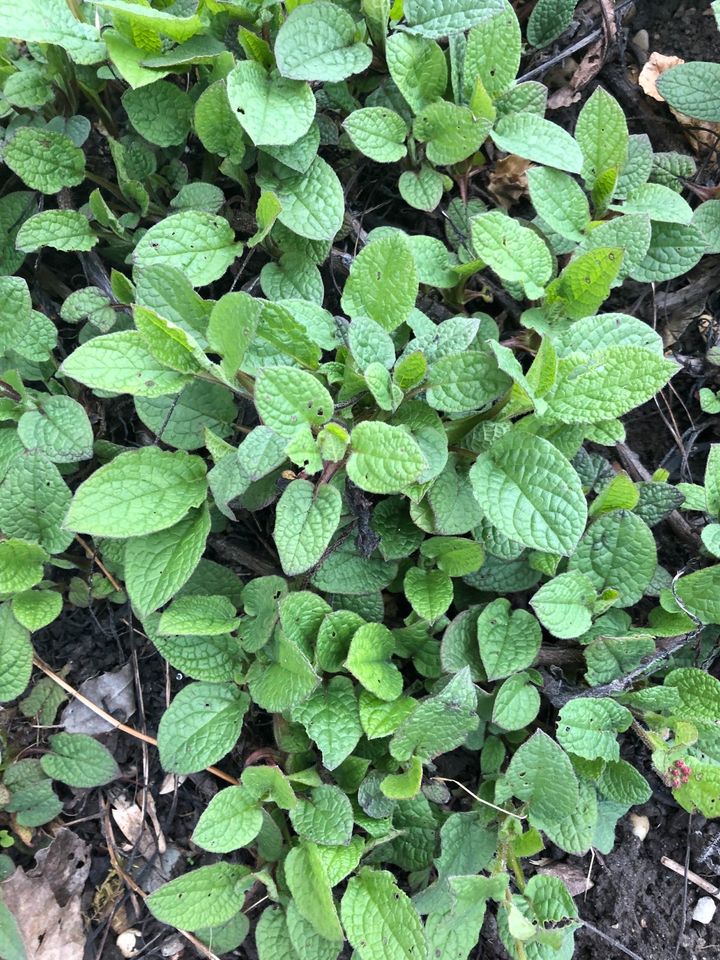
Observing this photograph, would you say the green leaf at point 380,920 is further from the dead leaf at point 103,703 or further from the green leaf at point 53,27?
the green leaf at point 53,27

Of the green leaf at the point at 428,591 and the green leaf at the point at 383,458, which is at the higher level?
the green leaf at the point at 383,458

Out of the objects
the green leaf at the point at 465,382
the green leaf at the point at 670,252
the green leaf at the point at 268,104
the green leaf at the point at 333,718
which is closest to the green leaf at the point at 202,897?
the green leaf at the point at 333,718

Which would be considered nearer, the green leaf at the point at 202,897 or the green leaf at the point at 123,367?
the green leaf at the point at 123,367

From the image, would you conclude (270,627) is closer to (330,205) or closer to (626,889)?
(330,205)

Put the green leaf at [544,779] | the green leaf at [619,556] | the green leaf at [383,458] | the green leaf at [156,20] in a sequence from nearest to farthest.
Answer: the green leaf at [383,458] → the green leaf at [156,20] → the green leaf at [544,779] → the green leaf at [619,556]

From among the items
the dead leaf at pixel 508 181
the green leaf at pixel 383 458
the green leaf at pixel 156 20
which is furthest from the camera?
the dead leaf at pixel 508 181

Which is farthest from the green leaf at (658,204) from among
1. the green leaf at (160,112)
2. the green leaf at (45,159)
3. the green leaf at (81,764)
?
the green leaf at (81,764)

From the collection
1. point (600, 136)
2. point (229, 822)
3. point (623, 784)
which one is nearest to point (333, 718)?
point (229, 822)

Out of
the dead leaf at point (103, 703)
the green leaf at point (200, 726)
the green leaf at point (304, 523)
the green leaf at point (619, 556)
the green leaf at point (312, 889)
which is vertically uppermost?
the green leaf at point (304, 523)
